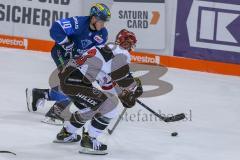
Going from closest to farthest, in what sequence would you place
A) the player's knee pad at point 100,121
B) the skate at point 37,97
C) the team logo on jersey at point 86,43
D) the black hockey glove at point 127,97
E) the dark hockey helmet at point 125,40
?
the player's knee pad at point 100,121 < the black hockey glove at point 127,97 < the dark hockey helmet at point 125,40 < the team logo on jersey at point 86,43 < the skate at point 37,97

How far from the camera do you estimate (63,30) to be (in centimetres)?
649

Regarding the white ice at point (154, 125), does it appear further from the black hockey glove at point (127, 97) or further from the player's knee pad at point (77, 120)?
the black hockey glove at point (127, 97)

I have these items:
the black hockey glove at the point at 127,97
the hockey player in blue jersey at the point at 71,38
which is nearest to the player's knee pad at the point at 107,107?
the black hockey glove at the point at 127,97

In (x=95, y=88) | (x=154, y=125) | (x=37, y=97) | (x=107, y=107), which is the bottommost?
(x=154, y=125)

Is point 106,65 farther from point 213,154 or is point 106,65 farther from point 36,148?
point 213,154

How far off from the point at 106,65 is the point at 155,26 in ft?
16.4

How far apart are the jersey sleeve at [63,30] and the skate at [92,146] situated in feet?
4.73

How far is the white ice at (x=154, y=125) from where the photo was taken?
220 inches

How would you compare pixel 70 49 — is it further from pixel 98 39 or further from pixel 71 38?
pixel 98 39

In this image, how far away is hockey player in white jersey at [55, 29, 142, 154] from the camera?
5.37 meters

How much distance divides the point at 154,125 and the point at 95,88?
5.22 ft

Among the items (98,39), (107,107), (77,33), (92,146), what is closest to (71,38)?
(77,33)

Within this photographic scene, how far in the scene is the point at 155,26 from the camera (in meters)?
10.3

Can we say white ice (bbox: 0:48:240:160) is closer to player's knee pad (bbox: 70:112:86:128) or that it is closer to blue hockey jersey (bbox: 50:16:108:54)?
player's knee pad (bbox: 70:112:86:128)
